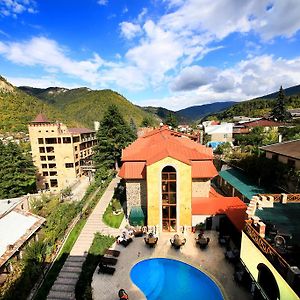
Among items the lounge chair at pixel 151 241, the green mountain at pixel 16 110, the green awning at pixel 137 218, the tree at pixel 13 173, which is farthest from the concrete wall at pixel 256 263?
the green mountain at pixel 16 110

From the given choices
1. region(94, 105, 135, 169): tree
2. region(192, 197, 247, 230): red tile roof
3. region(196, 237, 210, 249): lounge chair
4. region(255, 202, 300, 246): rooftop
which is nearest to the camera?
region(255, 202, 300, 246): rooftop

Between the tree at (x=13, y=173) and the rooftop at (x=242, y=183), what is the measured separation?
1359 inches

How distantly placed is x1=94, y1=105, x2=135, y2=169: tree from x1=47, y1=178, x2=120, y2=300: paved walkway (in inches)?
658

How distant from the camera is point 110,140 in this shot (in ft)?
146

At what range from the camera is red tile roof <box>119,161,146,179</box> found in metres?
23.8

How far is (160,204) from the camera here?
2175 centimetres

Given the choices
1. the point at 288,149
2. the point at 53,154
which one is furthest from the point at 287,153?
the point at 53,154

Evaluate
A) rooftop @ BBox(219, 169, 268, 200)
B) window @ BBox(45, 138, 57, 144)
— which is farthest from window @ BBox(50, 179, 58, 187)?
rooftop @ BBox(219, 169, 268, 200)

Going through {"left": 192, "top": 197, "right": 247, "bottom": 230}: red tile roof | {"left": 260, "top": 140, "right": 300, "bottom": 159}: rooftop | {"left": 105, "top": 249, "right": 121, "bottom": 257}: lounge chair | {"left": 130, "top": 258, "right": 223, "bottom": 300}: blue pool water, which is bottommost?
{"left": 130, "top": 258, "right": 223, "bottom": 300}: blue pool water

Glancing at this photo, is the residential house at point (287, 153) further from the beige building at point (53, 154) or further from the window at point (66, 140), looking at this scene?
the window at point (66, 140)

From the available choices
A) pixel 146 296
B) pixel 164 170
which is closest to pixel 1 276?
pixel 146 296

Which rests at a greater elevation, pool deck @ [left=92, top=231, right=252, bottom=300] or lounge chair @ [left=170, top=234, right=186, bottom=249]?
lounge chair @ [left=170, top=234, right=186, bottom=249]

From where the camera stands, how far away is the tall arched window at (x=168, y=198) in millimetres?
21766

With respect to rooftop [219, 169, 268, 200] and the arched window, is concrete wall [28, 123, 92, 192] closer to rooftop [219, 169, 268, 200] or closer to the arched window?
rooftop [219, 169, 268, 200]
